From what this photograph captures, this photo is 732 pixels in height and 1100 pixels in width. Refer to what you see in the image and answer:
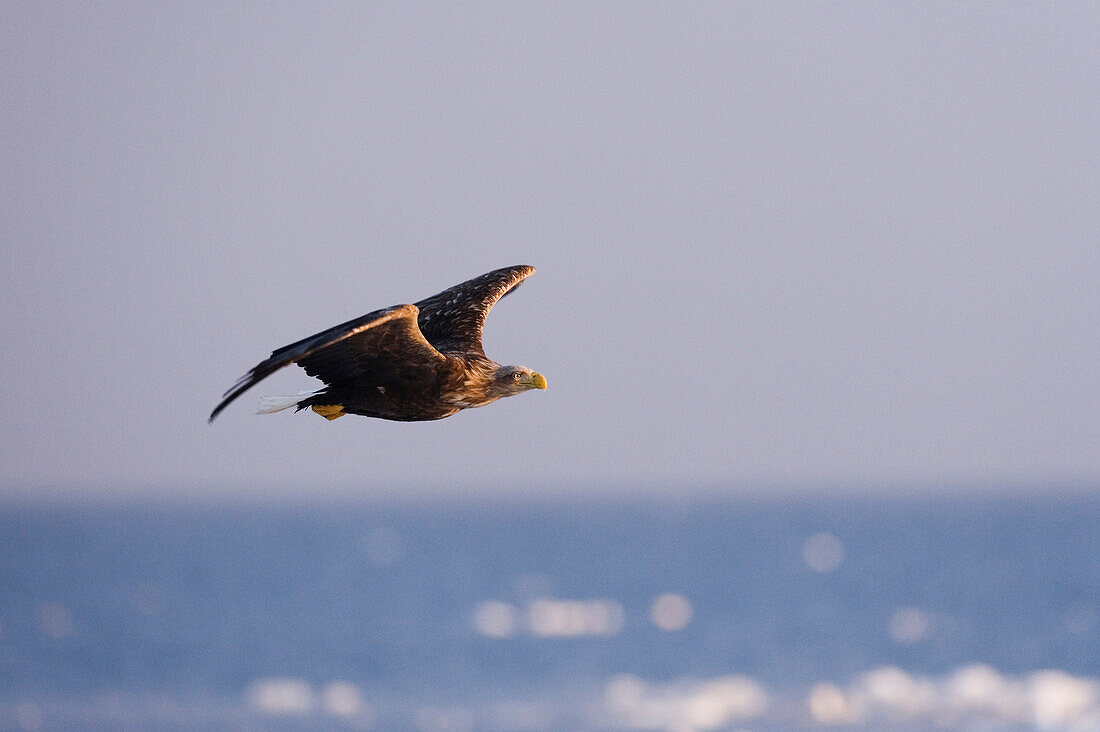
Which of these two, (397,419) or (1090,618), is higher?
(1090,618)

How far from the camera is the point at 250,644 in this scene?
343 ft

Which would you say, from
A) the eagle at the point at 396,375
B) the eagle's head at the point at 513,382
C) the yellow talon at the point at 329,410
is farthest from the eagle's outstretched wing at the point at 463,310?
the yellow talon at the point at 329,410

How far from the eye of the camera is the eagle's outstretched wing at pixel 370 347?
10391 millimetres

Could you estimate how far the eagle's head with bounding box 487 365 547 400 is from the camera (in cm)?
1206

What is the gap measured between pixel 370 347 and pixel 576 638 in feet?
304

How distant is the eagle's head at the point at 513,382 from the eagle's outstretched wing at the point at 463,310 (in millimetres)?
881

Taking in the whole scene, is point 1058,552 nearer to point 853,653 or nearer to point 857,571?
point 857,571

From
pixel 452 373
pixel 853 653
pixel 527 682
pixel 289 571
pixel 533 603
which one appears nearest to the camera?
pixel 452 373

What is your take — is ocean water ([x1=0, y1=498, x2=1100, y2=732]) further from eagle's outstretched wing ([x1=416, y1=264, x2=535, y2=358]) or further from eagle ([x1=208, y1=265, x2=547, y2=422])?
eagle ([x1=208, y1=265, x2=547, y2=422])

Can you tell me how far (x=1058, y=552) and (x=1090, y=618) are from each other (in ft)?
149

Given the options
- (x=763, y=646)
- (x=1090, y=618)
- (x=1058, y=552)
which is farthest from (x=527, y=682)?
(x=1058, y=552)

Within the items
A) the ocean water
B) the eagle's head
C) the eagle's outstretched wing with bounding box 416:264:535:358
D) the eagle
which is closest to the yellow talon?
the eagle

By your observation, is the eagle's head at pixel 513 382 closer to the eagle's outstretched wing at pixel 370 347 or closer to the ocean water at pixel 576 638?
the eagle's outstretched wing at pixel 370 347

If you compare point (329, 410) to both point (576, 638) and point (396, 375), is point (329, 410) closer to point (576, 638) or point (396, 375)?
point (396, 375)
